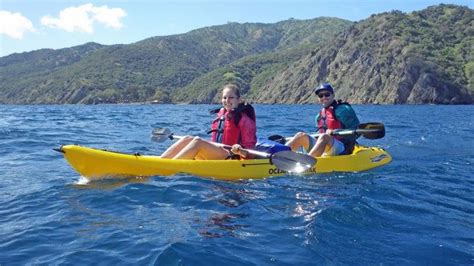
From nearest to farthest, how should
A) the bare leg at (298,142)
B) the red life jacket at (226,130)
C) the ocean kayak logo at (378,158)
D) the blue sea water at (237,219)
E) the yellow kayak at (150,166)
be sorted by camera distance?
1. the blue sea water at (237,219)
2. the yellow kayak at (150,166)
3. the red life jacket at (226,130)
4. the bare leg at (298,142)
5. the ocean kayak logo at (378,158)

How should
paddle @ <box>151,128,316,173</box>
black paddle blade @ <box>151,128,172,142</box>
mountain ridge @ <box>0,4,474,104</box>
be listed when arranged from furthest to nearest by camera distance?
mountain ridge @ <box>0,4,474,104</box>
black paddle blade @ <box>151,128,172,142</box>
paddle @ <box>151,128,316,173</box>

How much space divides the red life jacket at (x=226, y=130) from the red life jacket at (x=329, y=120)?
2402 mm

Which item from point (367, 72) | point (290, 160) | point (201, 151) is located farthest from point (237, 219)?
point (367, 72)

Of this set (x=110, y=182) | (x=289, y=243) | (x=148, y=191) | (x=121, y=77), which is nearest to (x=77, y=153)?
(x=110, y=182)

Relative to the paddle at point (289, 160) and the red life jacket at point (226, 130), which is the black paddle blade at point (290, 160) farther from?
the red life jacket at point (226, 130)

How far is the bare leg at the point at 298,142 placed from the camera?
9695mm

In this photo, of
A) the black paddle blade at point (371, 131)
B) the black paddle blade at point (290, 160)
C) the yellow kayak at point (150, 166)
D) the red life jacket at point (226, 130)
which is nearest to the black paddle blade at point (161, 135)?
the red life jacket at point (226, 130)

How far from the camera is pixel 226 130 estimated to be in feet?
28.0

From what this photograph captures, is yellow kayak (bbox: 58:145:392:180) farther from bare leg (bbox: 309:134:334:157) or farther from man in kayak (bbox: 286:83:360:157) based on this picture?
man in kayak (bbox: 286:83:360:157)

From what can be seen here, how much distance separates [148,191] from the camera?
22.7 feet

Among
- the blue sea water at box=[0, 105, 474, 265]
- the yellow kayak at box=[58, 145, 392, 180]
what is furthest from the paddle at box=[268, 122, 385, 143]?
the yellow kayak at box=[58, 145, 392, 180]

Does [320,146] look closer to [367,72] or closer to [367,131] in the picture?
[367,131]

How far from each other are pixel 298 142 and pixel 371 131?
4.68 ft

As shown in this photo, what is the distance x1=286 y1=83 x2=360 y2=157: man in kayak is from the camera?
31.4ft
